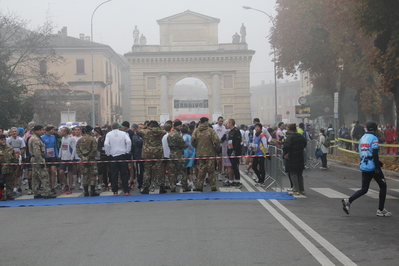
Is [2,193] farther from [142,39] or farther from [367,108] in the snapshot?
[142,39]

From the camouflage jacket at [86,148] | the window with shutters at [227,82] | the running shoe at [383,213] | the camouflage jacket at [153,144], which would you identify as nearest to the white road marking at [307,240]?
the running shoe at [383,213]

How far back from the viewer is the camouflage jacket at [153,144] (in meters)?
14.6

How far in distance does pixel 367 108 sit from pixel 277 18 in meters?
8.58

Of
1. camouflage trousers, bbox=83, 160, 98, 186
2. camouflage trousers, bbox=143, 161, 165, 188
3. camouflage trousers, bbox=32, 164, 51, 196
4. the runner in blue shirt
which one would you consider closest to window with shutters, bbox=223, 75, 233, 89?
camouflage trousers, bbox=143, 161, 165, 188

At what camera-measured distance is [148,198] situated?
528 inches

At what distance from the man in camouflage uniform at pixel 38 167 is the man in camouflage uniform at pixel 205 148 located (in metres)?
3.88

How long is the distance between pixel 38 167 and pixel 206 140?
438 centimetres

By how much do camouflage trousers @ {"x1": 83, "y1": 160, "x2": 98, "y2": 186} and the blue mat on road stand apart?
55cm

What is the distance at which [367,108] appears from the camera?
3491cm

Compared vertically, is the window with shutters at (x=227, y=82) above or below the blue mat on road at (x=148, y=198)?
above

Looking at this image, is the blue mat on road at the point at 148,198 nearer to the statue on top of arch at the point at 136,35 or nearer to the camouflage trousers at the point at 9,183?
the camouflage trousers at the point at 9,183

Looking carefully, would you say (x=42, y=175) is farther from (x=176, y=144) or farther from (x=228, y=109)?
(x=228, y=109)

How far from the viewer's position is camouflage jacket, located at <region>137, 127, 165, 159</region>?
575 inches

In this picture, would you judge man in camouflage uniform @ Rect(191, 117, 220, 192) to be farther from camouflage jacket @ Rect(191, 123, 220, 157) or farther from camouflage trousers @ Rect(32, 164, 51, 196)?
camouflage trousers @ Rect(32, 164, 51, 196)
